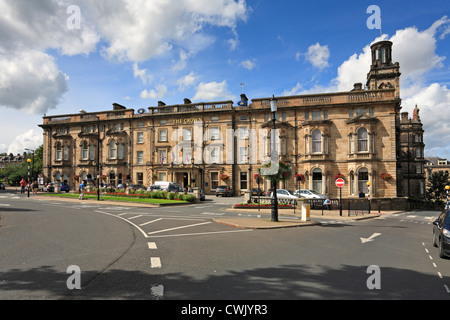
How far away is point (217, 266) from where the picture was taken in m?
6.86

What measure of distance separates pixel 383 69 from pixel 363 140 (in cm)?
2410

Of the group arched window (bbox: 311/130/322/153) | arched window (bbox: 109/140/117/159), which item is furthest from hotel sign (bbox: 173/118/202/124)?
arched window (bbox: 311/130/322/153)

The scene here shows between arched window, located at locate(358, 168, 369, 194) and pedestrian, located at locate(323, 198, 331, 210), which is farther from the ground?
arched window, located at locate(358, 168, 369, 194)

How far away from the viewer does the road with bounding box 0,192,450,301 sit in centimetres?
518

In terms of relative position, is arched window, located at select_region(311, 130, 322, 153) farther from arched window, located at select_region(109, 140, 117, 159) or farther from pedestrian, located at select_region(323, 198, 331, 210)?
arched window, located at select_region(109, 140, 117, 159)

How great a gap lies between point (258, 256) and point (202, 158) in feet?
111

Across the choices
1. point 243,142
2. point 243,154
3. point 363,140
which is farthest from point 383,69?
point 243,154

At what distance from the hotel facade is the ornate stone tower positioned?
0.53 ft

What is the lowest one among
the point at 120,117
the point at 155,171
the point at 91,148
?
the point at 155,171

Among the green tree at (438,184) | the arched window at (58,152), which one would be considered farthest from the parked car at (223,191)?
the green tree at (438,184)
